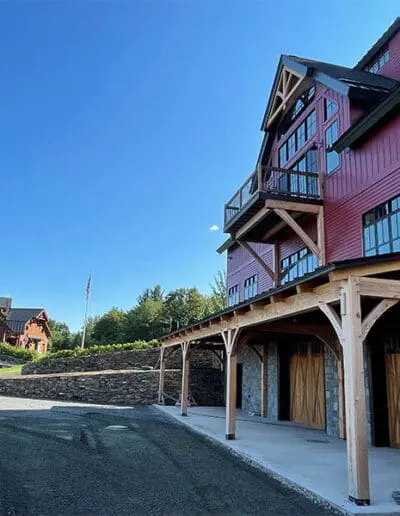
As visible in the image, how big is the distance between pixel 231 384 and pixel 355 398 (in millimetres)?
4898

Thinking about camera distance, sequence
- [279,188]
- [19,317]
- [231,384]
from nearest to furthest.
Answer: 1. [231,384]
2. [279,188]
3. [19,317]

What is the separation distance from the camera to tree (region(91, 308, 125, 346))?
135 ft

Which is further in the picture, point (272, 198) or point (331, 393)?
point (272, 198)

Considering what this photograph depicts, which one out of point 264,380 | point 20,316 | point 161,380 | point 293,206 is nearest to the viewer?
point 293,206

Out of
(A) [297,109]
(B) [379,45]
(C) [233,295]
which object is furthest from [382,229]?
(C) [233,295]

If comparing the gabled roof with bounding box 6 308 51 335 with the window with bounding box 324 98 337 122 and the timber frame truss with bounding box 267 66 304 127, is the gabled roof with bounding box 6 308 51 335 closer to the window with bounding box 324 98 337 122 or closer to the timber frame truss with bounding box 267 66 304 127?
the timber frame truss with bounding box 267 66 304 127

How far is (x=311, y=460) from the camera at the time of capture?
23.5 feet

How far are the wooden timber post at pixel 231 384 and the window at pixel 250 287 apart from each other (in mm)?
6328

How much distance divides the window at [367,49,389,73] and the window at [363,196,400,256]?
577cm

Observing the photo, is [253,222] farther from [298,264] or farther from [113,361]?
[113,361]

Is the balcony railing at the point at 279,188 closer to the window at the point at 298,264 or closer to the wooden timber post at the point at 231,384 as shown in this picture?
the window at the point at 298,264

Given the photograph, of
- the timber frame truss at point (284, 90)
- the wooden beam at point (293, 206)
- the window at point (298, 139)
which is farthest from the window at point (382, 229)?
the timber frame truss at point (284, 90)

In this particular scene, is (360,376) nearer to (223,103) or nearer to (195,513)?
(195,513)

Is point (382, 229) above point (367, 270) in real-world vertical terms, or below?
above
